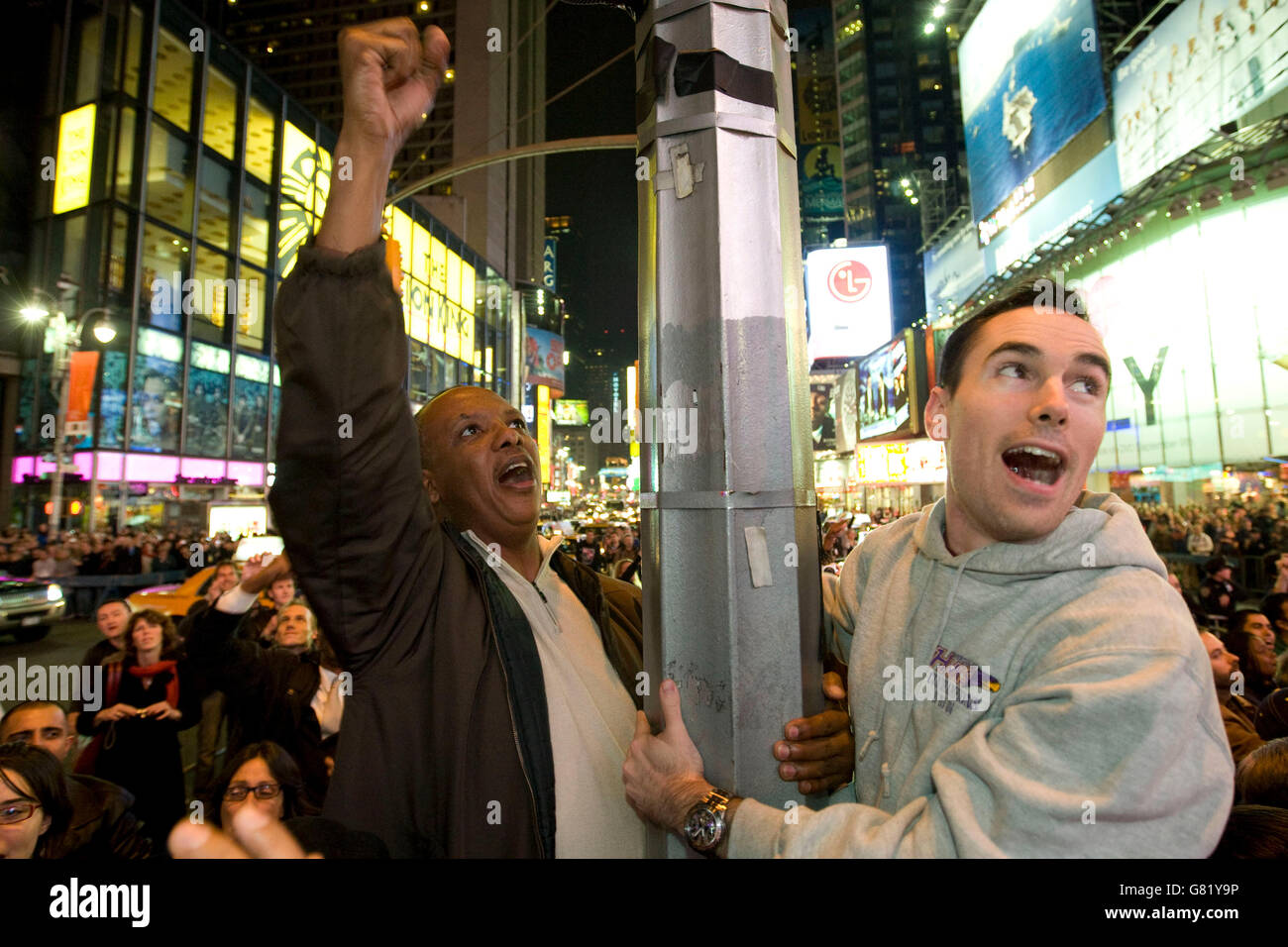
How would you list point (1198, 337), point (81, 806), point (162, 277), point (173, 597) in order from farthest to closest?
point (162, 277), point (1198, 337), point (173, 597), point (81, 806)

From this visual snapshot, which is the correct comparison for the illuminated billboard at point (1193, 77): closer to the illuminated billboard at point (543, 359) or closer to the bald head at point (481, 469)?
the bald head at point (481, 469)

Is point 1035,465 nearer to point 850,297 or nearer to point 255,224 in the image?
point 850,297

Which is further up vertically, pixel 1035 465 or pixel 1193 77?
pixel 1193 77

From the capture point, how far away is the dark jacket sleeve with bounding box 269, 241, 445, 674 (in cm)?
161

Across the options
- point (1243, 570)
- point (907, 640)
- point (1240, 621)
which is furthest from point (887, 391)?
point (907, 640)

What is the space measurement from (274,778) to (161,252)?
28.4 m

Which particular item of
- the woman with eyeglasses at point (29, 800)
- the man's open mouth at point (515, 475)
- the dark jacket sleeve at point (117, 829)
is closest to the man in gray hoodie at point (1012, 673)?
the man's open mouth at point (515, 475)

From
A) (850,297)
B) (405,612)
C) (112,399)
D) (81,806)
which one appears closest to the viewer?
(405,612)

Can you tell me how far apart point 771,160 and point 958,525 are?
1153mm

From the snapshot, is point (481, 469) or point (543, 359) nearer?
point (481, 469)

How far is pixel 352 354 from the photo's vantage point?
5.33 feet

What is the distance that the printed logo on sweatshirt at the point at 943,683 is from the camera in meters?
1.60

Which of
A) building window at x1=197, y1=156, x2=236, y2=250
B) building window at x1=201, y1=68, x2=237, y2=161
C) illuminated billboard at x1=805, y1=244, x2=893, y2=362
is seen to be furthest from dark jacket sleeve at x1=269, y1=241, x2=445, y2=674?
building window at x1=201, y1=68, x2=237, y2=161

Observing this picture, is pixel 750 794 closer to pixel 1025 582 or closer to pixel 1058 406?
pixel 1025 582
